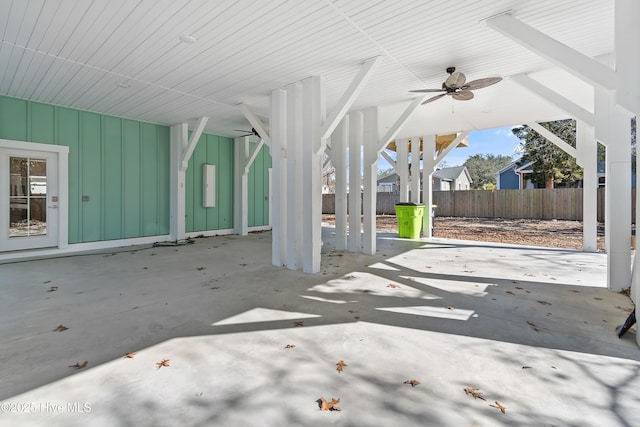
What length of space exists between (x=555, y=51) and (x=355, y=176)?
12.4 feet

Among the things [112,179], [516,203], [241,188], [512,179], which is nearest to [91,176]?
[112,179]

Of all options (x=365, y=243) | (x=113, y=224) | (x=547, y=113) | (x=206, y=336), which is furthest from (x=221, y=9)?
(x=547, y=113)

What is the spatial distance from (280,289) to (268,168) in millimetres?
7466

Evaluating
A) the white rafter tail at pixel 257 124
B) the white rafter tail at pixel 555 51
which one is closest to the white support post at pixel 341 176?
the white rafter tail at pixel 257 124

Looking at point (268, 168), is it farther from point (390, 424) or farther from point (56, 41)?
point (390, 424)

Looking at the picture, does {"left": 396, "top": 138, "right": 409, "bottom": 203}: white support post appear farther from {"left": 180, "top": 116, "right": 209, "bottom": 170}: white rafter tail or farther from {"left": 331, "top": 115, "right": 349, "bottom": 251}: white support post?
{"left": 180, "top": 116, "right": 209, "bottom": 170}: white rafter tail

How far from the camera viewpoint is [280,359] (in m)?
2.07

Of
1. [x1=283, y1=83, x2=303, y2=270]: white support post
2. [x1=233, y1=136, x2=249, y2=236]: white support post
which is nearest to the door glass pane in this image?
[x1=233, y1=136, x2=249, y2=236]: white support post

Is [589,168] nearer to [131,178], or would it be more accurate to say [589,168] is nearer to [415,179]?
[415,179]

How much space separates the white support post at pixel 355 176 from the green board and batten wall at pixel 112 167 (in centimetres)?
462

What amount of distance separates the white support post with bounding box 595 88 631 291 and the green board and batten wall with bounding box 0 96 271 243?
8574mm

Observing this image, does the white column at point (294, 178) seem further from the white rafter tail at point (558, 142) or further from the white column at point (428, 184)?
the white rafter tail at point (558, 142)

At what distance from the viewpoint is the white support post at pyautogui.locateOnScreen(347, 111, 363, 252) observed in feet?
20.6

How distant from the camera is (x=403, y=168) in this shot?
8914 mm
